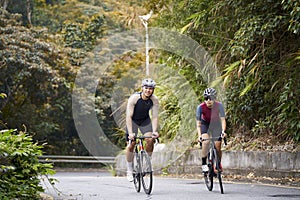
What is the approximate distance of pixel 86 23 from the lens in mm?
41156

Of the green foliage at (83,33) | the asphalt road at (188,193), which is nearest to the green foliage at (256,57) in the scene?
the asphalt road at (188,193)

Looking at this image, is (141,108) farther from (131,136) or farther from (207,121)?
(207,121)

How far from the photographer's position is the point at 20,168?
355 inches

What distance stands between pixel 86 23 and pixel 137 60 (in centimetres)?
1027

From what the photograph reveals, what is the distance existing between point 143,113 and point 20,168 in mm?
3395

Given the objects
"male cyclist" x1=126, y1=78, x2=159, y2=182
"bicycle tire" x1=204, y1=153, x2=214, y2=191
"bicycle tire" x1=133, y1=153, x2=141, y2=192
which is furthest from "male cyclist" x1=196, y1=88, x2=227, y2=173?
"bicycle tire" x1=133, y1=153, x2=141, y2=192

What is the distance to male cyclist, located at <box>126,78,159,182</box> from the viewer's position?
11422 millimetres

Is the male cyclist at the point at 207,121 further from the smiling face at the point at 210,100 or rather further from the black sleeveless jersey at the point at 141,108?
the black sleeveless jersey at the point at 141,108

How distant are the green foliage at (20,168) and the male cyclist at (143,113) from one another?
250 cm

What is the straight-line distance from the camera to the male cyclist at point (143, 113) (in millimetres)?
11422

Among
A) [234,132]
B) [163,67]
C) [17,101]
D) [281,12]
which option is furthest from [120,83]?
[281,12]

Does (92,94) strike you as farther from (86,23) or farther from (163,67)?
(163,67)

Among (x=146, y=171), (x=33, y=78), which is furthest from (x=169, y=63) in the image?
(x=33, y=78)

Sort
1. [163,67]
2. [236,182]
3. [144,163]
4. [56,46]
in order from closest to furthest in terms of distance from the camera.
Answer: [144,163] → [236,182] → [163,67] → [56,46]
